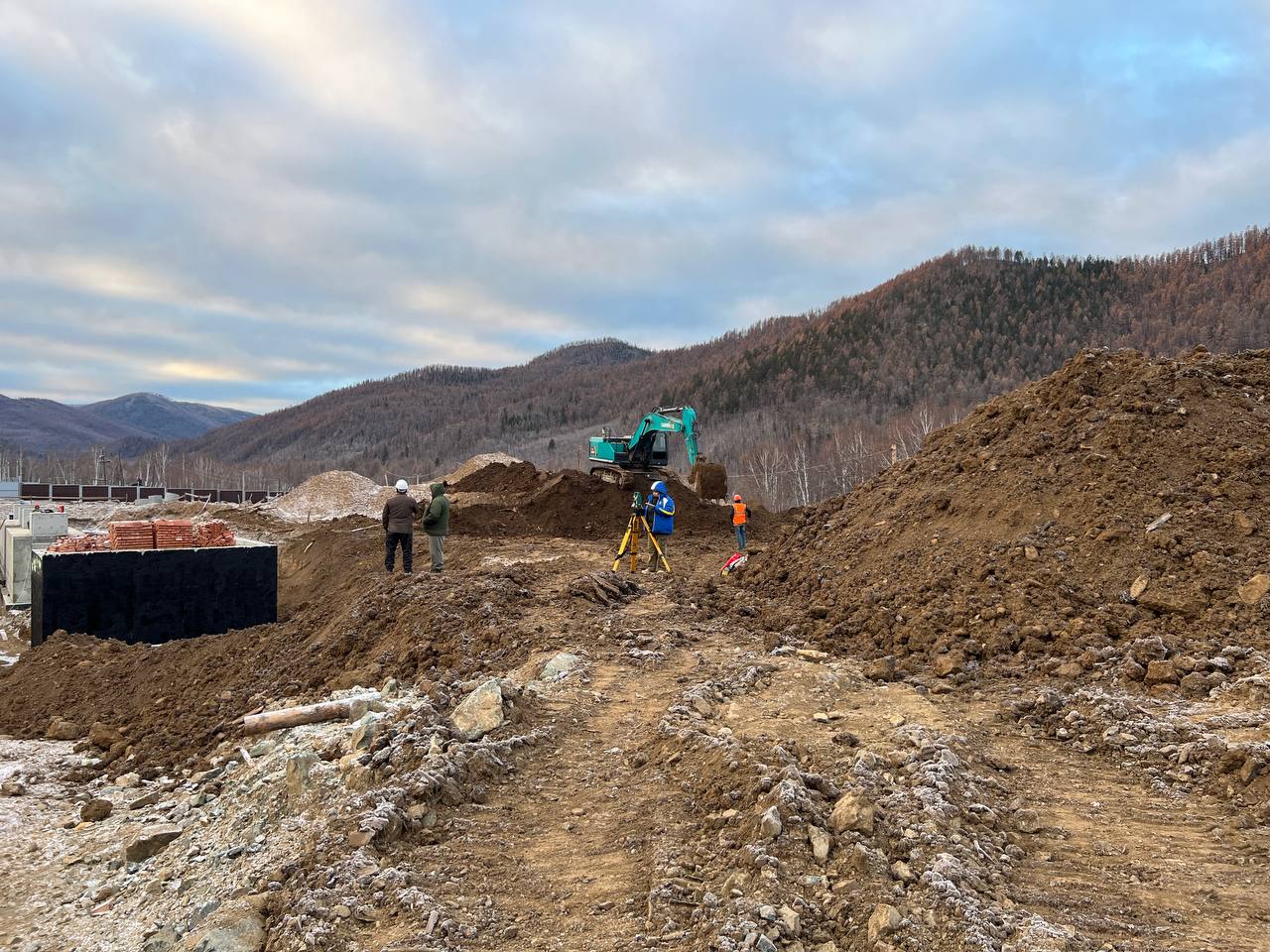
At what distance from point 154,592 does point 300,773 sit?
989 cm

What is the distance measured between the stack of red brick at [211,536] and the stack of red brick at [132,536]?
2.40ft

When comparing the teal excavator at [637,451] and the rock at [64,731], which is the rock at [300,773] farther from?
the teal excavator at [637,451]

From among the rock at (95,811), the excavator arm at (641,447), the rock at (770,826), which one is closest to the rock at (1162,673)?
the rock at (770,826)

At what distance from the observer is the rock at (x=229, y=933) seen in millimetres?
3656

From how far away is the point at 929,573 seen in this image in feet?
27.6

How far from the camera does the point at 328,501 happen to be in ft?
116

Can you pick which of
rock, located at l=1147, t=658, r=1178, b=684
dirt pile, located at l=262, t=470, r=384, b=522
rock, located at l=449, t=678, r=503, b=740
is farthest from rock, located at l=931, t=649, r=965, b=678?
dirt pile, located at l=262, t=470, r=384, b=522

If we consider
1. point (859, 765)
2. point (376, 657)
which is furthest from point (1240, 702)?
point (376, 657)

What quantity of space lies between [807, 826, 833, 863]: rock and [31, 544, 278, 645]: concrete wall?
12.9 m

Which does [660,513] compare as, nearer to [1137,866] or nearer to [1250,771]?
[1250,771]

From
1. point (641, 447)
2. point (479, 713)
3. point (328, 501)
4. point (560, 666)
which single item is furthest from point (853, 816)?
point (328, 501)

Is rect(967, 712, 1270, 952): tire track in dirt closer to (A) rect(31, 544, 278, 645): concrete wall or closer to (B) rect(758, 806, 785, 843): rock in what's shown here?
(B) rect(758, 806, 785, 843): rock

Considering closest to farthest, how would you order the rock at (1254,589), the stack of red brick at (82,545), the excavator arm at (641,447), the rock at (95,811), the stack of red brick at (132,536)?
the rock at (95,811) → the rock at (1254,589) → the stack of red brick at (82,545) → the stack of red brick at (132,536) → the excavator arm at (641,447)

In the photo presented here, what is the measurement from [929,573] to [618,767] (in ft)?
15.2
